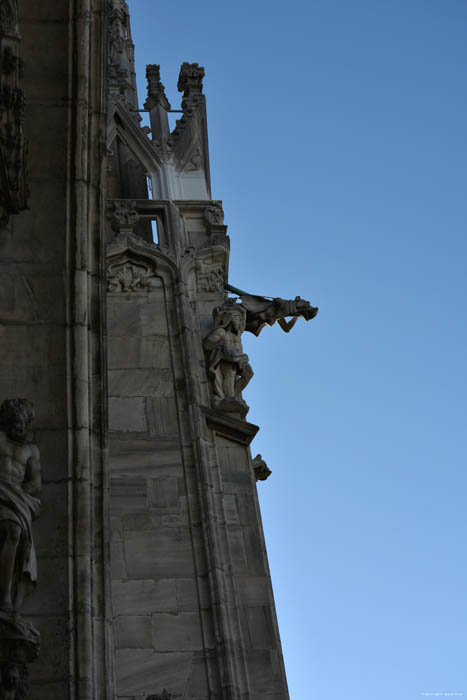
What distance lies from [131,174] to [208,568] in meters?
6.40

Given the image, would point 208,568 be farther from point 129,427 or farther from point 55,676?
point 55,676

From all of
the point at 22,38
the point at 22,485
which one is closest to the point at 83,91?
the point at 22,38

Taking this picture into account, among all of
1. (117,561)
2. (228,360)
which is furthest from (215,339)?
(117,561)

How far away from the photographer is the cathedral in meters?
7.84

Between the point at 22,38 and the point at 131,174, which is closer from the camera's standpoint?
the point at 22,38

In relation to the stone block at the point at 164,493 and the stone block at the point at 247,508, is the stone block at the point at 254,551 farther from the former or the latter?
the stone block at the point at 164,493

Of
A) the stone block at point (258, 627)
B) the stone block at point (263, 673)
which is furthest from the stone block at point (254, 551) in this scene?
the stone block at point (263, 673)

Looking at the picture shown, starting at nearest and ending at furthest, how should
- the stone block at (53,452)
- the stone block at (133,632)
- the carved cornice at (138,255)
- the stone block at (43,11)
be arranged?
the stone block at (53,452) < the stone block at (43,11) < the stone block at (133,632) < the carved cornice at (138,255)

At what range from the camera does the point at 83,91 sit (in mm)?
9773

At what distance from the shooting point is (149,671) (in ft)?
33.2

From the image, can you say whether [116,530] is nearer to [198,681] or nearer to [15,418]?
[198,681]

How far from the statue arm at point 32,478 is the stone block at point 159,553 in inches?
115

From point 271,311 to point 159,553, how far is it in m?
3.96

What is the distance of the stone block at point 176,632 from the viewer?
1030cm
